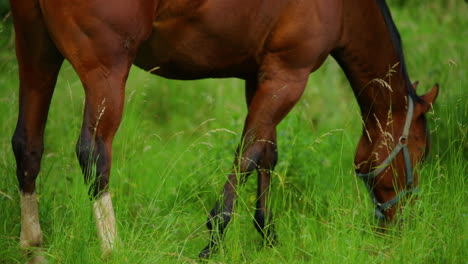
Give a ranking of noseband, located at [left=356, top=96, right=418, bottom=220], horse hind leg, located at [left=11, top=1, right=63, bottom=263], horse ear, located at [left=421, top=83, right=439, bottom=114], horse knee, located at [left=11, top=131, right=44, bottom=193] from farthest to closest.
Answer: horse ear, located at [left=421, top=83, right=439, bottom=114] < noseband, located at [left=356, top=96, right=418, bottom=220] < horse knee, located at [left=11, top=131, right=44, bottom=193] < horse hind leg, located at [left=11, top=1, right=63, bottom=263]

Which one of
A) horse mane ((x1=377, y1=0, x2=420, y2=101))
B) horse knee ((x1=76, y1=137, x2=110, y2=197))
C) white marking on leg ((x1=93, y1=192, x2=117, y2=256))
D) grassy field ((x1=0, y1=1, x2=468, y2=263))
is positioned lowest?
grassy field ((x1=0, y1=1, x2=468, y2=263))

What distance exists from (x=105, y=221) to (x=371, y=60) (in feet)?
6.95

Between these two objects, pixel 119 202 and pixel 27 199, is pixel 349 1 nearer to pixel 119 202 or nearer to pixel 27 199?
pixel 119 202

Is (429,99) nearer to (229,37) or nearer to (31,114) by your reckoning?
(229,37)

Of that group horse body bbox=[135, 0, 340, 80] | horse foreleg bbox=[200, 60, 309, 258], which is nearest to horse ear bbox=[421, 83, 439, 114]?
horse body bbox=[135, 0, 340, 80]

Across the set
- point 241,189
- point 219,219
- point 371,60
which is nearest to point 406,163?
point 371,60

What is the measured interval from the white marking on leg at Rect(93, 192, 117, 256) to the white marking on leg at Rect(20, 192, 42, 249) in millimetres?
563

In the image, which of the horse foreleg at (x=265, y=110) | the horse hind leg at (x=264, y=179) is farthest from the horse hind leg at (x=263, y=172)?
the horse foreleg at (x=265, y=110)

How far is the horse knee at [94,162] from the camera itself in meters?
3.72

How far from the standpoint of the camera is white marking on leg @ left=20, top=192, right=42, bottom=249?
4094mm

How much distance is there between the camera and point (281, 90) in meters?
4.38

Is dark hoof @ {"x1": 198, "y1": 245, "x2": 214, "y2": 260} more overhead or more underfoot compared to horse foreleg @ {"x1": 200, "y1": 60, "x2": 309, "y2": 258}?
more underfoot

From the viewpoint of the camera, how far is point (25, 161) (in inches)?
164

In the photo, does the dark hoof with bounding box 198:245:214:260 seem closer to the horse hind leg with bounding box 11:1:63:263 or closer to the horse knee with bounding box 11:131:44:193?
the horse hind leg with bounding box 11:1:63:263
